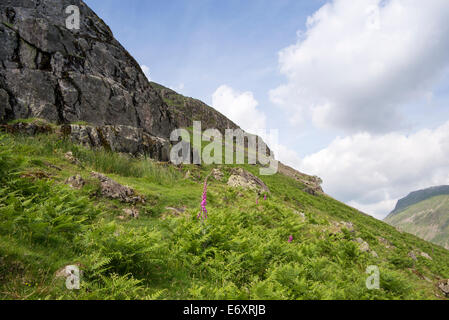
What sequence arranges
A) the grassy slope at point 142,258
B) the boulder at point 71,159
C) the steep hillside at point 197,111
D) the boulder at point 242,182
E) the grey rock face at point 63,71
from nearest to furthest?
1. the grassy slope at point 142,258
2. the boulder at point 71,159
3. the grey rock face at point 63,71
4. the boulder at point 242,182
5. the steep hillside at point 197,111

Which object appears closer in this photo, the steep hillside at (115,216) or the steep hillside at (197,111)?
the steep hillside at (115,216)

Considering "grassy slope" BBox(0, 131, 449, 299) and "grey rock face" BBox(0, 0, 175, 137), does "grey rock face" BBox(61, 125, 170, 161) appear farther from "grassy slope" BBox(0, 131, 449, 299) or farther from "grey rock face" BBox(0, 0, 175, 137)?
"grassy slope" BBox(0, 131, 449, 299)

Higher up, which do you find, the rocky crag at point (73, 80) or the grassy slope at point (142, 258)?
the rocky crag at point (73, 80)

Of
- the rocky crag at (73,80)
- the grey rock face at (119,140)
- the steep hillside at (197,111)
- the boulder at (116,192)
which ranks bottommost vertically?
Result: the boulder at (116,192)

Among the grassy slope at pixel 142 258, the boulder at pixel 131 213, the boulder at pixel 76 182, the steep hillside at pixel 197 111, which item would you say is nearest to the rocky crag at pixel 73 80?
the boulder at pixel 76 182

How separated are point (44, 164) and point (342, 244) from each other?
12775mm

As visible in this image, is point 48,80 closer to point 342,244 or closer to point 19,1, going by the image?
point 19,1

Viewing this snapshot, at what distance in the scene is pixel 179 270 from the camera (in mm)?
5164

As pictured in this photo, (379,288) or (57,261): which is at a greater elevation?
(57,261)

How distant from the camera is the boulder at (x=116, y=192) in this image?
353 inches

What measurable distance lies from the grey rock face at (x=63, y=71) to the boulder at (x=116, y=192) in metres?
11.4

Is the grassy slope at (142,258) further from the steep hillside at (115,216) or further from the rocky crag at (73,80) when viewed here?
the rocky crag at (73,80)
